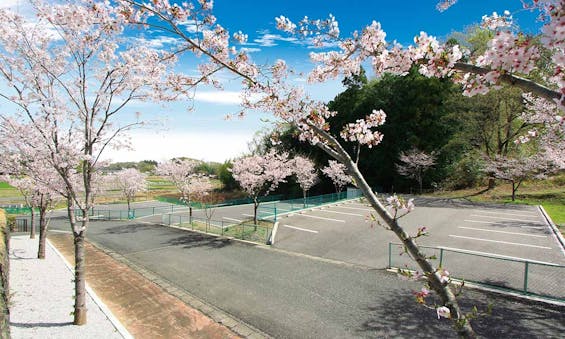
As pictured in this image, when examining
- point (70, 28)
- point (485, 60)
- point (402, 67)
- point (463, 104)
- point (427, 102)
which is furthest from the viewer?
point (427, 102)

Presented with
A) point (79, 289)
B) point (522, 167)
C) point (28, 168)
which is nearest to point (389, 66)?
point (79, 289)

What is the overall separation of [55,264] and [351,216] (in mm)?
15584

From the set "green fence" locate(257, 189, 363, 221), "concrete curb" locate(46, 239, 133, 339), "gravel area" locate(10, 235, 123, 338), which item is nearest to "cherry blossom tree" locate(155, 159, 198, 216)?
"green fence" locate(257, 189, 363, 221)

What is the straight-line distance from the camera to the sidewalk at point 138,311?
6.69 metres

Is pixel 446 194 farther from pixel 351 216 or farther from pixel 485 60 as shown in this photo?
pixel 485 60

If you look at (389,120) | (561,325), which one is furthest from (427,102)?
(561,325)

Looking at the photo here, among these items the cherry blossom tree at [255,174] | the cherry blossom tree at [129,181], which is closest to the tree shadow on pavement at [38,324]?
the cherry blossom tree at [255,174]

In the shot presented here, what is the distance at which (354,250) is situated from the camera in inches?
493

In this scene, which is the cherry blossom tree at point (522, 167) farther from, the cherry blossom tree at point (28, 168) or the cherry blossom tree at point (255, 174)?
the cherry blossom tree at point (28, 168)

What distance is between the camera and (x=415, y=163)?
2884cm

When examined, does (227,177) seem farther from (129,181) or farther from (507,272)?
(507,272)

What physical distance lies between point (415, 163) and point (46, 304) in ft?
96.2

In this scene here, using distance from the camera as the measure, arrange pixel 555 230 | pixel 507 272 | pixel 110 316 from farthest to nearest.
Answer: pixel 555 230
pixel 507 272
pixel 110 316

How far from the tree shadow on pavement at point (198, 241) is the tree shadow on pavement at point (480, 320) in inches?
358
